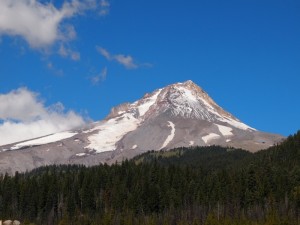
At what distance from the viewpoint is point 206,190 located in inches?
7392

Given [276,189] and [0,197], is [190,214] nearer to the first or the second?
[276,189]

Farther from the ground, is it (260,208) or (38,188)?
(38,188)

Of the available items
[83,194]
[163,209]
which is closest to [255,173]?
[163,209]

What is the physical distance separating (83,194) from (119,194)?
14.6m

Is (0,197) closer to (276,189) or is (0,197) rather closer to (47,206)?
(47,206)

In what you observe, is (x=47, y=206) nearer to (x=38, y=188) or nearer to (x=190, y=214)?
(x=38, y=188)

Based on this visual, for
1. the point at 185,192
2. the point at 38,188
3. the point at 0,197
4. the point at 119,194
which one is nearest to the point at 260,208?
the point at 185,192

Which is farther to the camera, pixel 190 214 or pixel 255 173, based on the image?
pixel 255 173

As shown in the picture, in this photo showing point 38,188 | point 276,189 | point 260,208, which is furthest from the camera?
point 38,188

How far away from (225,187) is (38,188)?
67.7 m

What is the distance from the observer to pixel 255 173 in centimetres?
18238

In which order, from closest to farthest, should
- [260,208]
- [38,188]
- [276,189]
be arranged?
[260,208]
[276,189]
[38,188]

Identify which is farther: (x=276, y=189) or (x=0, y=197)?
(x=0, y=197)

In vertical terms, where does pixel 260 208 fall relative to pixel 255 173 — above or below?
below
